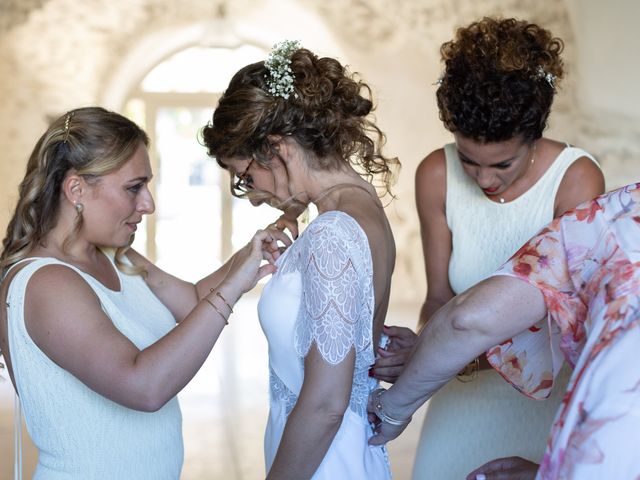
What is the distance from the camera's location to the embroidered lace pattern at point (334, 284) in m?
1.84

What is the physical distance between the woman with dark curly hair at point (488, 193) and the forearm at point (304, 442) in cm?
27

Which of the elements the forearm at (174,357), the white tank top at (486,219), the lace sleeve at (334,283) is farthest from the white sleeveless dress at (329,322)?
the white tank top at (486,219)

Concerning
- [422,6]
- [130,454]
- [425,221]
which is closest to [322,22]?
[422,6]

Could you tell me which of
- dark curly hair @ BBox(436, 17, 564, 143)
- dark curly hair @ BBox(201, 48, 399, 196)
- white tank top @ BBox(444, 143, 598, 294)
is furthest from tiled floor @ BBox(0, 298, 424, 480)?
dark curly hair @ BBox(201, 48, 399, 196)

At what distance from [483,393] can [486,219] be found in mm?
501

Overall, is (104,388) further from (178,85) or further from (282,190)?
(178,85)

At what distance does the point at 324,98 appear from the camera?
210cm

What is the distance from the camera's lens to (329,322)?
1.84 meters

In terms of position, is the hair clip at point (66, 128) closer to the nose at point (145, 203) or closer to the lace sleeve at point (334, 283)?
the nose at point (145, 203)

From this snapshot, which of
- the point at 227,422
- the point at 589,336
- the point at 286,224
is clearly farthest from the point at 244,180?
the point at 227,422

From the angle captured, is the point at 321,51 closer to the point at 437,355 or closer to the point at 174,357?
the point at 174,357

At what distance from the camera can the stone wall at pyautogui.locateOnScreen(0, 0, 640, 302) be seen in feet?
31.1

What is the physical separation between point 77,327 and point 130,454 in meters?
0.38

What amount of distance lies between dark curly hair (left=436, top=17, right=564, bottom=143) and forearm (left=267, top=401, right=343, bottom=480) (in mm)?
864
